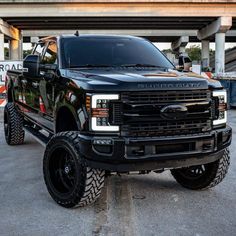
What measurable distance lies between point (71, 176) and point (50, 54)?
6.82 ft

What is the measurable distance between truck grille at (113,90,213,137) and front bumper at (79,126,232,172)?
0.09 meters

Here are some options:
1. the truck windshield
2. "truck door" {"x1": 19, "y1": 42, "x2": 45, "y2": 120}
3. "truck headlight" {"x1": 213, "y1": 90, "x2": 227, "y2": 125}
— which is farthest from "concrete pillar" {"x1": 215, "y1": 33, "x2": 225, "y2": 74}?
"truck headlight" {"x1": 213, "y1": 90, "x2": 227, "y2": 125}

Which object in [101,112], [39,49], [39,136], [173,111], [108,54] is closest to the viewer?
[101,112]

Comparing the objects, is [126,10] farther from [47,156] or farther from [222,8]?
[47,156]

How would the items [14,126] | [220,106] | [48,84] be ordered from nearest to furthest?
[220,106]
[48,84]
[14,126]

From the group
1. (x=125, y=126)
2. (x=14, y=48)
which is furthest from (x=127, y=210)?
(x=14, y=48)

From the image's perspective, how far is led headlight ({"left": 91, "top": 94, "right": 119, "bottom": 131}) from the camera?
437cm

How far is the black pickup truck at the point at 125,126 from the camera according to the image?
4.39 metres

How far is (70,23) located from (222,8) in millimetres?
14696

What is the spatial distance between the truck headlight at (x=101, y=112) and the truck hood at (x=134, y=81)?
0.08 meters

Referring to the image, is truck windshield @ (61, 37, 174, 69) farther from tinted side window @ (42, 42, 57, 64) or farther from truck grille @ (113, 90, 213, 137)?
truck grille @ (113, 90, 213, 137)

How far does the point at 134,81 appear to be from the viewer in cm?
445

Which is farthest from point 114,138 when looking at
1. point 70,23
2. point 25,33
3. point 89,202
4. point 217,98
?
point 25,33

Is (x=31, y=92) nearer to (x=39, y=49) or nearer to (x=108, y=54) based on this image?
(x=39, y=49)
